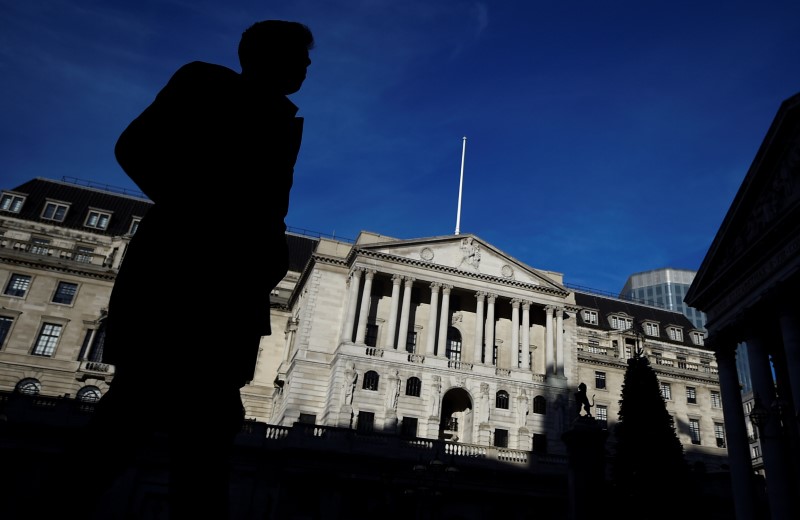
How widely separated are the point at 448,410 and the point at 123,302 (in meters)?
47.2

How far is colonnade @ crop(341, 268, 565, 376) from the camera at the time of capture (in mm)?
48812

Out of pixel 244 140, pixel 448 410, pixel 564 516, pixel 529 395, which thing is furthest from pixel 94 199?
pixel 244 140

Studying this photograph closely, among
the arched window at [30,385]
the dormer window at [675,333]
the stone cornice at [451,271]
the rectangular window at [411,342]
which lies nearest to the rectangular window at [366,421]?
the rectangular window at [411,342]

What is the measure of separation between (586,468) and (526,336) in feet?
98.8

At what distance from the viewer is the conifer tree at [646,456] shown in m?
29.5

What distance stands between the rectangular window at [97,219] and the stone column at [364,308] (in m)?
32.4

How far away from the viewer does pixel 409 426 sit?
45094mm

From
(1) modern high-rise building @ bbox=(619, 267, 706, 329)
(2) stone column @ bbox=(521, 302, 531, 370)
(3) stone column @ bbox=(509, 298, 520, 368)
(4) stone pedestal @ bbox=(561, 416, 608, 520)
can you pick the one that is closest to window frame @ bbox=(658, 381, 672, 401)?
A: (2) stone column @ bbox=(521, 302, 531, 370)

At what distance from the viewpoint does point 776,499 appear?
2534cm

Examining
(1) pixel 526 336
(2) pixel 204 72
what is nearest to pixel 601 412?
(1) pixel 526 336

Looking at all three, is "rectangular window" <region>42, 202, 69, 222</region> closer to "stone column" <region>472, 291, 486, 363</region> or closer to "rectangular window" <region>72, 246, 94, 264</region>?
"rectangular window" <region>72, 246, 94, 264</region>

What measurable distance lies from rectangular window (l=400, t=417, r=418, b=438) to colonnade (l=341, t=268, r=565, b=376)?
5.58 metres

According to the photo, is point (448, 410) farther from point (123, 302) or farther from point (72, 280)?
point (123, 302)

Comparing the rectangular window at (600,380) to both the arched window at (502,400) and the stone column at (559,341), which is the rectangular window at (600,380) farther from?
the arched window at (502,400)
